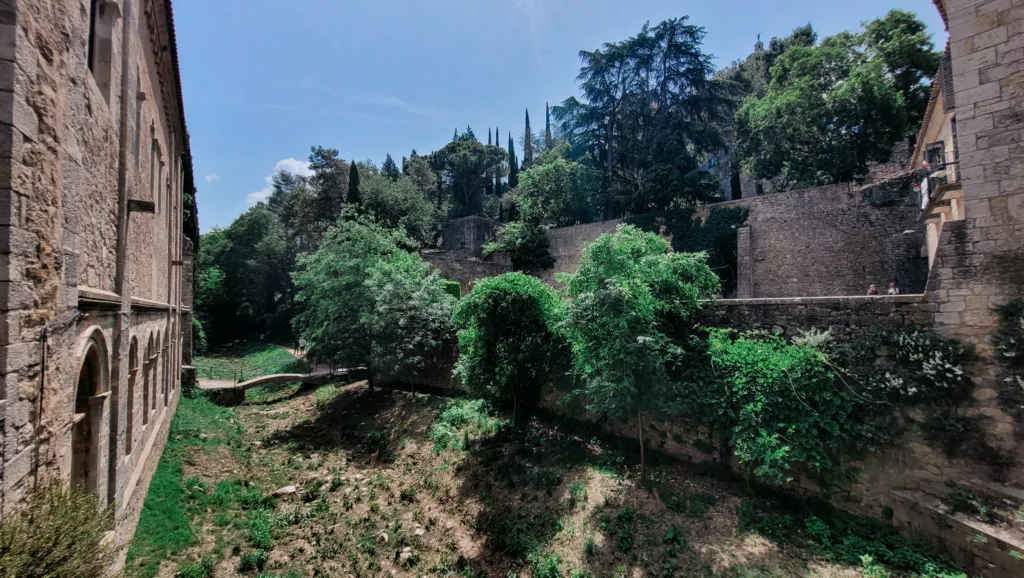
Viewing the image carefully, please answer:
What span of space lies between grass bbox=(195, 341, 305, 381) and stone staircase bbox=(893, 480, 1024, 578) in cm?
2374

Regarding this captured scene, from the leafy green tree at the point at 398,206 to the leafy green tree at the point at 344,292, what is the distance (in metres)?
11.3

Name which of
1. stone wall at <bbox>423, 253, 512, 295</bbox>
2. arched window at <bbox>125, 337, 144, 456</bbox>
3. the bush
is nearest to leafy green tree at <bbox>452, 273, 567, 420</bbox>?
arched window at <bbox>125, 337, 144, 456</bbox>

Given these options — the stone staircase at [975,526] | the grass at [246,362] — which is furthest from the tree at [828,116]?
the grass at [246,362]

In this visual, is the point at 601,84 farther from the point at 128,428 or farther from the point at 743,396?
the point at 128,428

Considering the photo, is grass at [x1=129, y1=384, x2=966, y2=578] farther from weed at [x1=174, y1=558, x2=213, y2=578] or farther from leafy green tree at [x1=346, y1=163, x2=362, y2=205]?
leafy green tree at [x1=346, y1=163, x2=362, y2=205]

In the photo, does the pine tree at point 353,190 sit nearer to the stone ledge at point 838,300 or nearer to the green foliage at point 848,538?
the stone ledge at point 838,300

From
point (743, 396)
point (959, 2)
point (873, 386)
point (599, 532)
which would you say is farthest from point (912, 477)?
point (959, 2)

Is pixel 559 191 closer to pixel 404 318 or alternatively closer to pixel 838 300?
pixel 404 318

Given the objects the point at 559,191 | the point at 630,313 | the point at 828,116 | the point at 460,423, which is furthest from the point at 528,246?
the point at 630,313

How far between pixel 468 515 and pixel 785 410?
22.7ft

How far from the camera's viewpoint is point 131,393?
6.39 meters

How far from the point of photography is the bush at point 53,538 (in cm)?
242

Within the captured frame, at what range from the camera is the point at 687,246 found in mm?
20281

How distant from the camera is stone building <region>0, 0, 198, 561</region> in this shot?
9.33 feet
